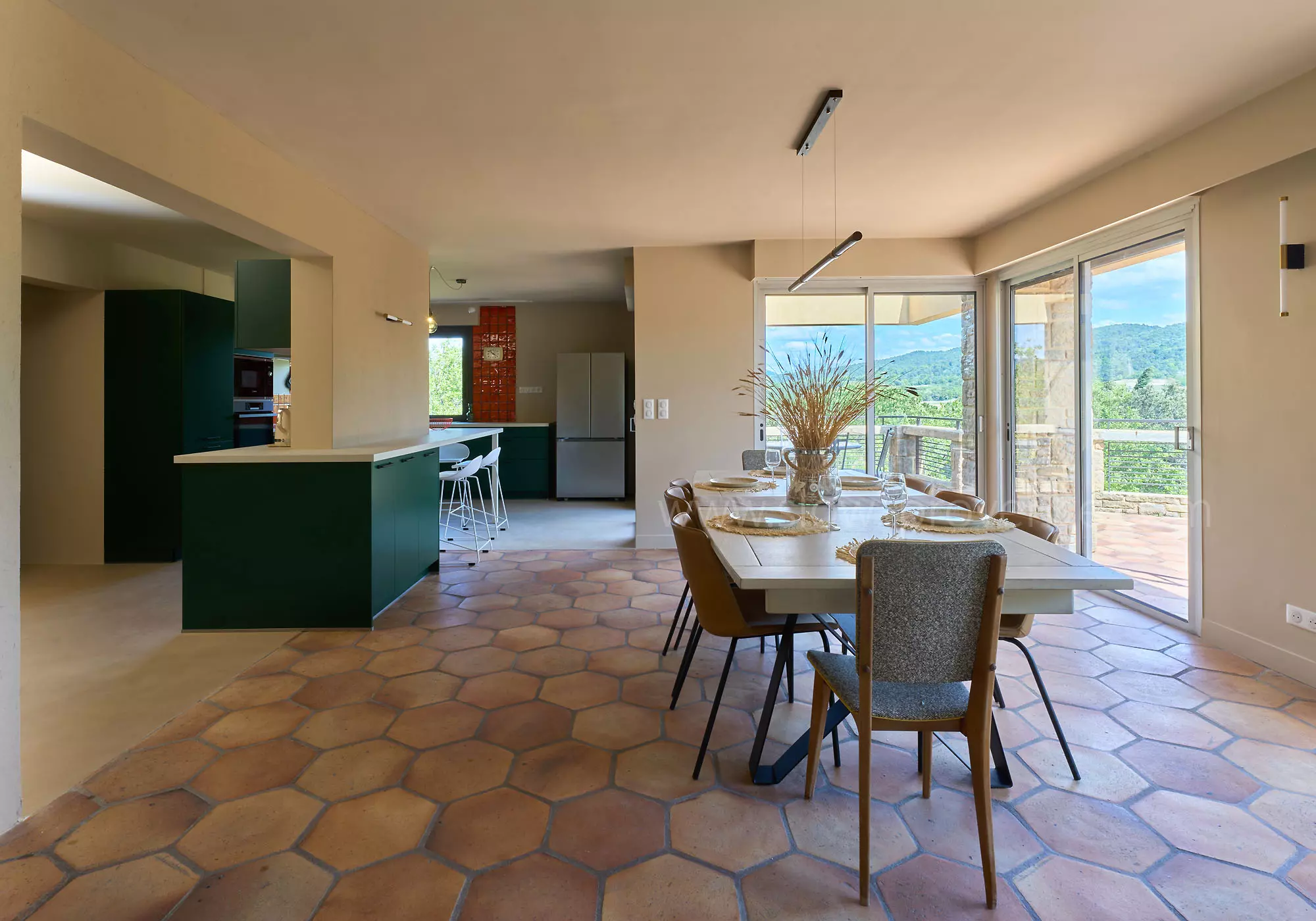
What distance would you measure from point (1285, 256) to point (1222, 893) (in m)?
2.64

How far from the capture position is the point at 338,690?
2639mm

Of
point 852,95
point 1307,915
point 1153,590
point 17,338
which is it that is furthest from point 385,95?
point 1153,590

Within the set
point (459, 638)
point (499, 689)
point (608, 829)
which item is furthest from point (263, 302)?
point (608, 829)

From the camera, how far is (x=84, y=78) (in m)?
2.16

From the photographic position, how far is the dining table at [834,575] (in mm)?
1576

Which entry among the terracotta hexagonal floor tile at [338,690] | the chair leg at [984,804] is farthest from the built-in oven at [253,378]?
the chair leg at [984,804]

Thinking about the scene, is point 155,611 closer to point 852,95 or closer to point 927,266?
point 852,95

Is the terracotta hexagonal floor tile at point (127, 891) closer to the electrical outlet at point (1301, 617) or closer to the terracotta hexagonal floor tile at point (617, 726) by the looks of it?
the terracotta hexagonal floor tile at point (617, 726)

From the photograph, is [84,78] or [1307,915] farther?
[84,78]

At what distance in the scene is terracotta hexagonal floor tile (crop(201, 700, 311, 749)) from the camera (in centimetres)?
224

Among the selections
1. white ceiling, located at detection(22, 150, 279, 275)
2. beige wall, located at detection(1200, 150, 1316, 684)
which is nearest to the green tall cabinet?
white ceiling, located at detection(22, 150, 279, 275)

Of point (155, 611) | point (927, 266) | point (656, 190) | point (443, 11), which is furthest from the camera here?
point (927, 266)

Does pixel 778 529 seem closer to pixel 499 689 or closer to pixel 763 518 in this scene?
pixel 763 518

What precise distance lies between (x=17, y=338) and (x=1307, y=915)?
366 cm
